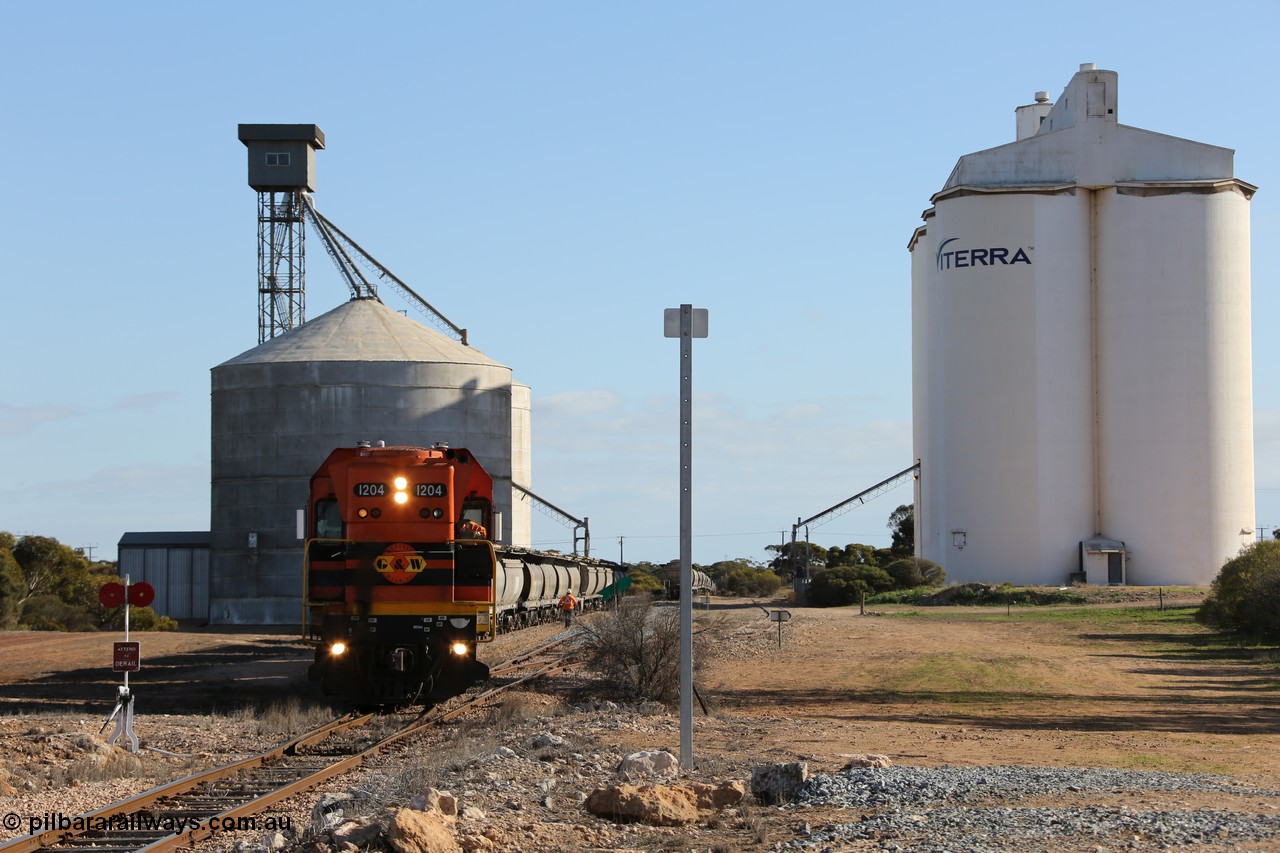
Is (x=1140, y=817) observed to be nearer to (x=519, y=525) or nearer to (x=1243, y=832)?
(x=1243, y=832)

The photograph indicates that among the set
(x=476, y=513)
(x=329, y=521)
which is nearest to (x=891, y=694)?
(x=476, y=513)

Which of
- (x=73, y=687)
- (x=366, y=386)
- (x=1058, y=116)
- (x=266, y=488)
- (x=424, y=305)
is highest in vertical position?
(x=1058, y=116)

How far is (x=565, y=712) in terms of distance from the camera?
21.8 m

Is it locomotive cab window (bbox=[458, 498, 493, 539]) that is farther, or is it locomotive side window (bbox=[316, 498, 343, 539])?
locomotive side window (bbox=[316, 498, 343, 539])

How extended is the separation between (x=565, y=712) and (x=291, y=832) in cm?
1093

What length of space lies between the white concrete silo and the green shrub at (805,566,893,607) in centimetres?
2073

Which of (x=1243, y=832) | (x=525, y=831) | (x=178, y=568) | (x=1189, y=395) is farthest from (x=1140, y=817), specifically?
(x=1189, y=395)

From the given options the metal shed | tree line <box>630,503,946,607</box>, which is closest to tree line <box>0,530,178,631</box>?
the metal shed

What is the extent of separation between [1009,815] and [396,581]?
11181mm

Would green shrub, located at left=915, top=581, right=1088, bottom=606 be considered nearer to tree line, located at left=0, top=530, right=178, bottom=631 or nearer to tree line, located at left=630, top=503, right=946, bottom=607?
tree line, located at left=630, top=503, right=946, bottom=607

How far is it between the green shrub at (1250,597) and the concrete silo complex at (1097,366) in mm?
20156

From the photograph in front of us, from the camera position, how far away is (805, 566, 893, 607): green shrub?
236ft

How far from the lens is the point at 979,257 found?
241 ft

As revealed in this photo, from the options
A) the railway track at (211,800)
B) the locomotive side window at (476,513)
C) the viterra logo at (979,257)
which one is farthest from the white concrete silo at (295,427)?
the railway track at (211,800)
